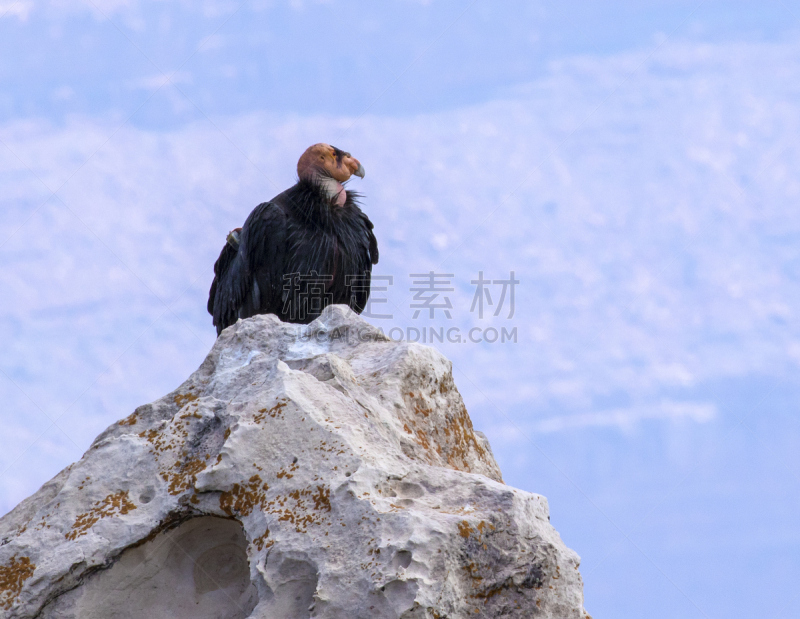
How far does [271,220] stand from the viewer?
729 centimetres

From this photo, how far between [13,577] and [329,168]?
488cm

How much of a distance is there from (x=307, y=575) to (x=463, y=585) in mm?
527

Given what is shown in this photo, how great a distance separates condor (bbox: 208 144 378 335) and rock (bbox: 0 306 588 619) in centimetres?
333

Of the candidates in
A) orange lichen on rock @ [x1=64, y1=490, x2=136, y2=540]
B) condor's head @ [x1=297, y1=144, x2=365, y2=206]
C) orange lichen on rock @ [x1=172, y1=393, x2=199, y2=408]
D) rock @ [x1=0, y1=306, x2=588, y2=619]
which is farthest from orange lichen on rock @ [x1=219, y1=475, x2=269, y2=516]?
condor's head @ [x1=297, y1=144, x2=365, y2=206]

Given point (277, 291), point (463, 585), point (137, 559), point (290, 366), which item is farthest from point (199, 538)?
point (277, 291)

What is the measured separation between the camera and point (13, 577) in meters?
3.33

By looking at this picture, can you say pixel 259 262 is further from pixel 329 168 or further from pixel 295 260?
pixel 329 168

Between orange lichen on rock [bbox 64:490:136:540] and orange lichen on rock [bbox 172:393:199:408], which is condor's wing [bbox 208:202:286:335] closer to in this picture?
orange lichen on rock [bbox 172:393:199:408]

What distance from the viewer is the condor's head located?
7.59 m

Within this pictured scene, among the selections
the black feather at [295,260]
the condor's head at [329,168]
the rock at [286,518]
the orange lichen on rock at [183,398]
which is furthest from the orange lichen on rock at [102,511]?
the condor's head at [329,168]

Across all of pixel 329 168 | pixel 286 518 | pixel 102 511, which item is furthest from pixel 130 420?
pixel 329 168

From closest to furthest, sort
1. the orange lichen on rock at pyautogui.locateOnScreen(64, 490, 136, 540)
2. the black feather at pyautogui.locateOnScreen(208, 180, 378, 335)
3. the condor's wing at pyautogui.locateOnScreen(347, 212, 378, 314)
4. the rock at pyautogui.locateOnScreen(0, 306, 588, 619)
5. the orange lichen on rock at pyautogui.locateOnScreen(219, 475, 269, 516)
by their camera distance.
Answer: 1. the rock at pyautogui.locateOnScreen(0, 306, 588, 619)
2. the orange lichen on rock at pyautogui.locateOnScreen(219, 475, 269, 516)
3. the orange lichen on rock at pyautogui.locateOnScreen(64, 490, 136, 540)
4. the black feather at pyautogui.locateOnScreen(208, 180, 378, 335)
5. the condor's wing at pyautogui.locateOnScreen(347, 212, 378, 314)

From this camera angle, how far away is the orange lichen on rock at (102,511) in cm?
337

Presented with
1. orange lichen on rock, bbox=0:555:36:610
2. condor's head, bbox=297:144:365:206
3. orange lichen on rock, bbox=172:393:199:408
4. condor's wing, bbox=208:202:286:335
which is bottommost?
orange lichen on rock, bbox=0:555:36:610
